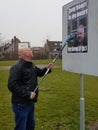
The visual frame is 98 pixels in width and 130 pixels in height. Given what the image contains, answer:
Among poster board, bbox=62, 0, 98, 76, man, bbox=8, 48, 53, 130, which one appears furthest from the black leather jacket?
poster board, bbox=62, 0, 98, 76

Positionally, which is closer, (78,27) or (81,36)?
(81,36)

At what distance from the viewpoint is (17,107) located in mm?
6371

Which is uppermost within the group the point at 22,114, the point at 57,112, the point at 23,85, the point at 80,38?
the point at 80,38

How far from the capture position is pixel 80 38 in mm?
6605

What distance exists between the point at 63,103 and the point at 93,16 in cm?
565

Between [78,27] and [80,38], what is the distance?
0.74 ft

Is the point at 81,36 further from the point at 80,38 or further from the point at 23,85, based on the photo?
the point at 23,85

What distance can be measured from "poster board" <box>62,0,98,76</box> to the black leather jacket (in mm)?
900

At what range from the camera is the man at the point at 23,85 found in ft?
20.3

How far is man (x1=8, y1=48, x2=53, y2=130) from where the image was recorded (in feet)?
20.3

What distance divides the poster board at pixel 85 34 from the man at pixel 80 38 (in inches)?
1.4

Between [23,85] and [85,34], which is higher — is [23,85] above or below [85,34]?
below

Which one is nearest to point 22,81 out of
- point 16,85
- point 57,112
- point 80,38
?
point 16,85

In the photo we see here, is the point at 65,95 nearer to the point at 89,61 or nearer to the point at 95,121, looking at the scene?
the point at 95,121
